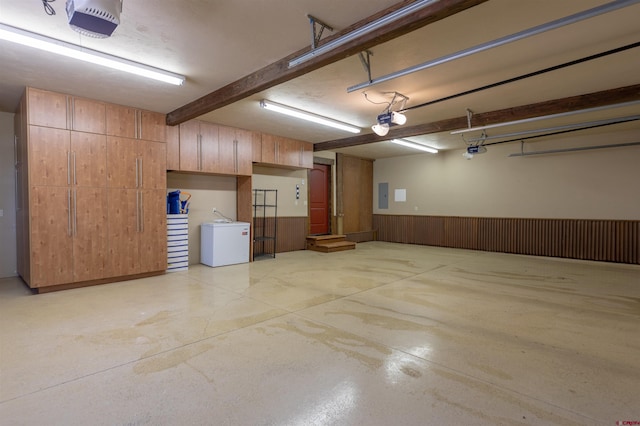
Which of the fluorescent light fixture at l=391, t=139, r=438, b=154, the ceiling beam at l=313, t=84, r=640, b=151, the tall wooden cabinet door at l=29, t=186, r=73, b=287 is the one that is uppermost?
the fluorescent light fixture at l=391, t=139, r=438, b=154

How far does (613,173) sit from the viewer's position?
7.02 metres

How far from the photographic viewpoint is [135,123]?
518cm

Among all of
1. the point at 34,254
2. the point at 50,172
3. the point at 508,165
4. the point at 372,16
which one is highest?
the point at 372,16

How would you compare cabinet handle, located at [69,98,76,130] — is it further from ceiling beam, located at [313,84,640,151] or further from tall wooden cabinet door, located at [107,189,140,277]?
ceiling beam, located at [313,84,640,151]

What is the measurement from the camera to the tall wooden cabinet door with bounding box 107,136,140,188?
4.93 metres

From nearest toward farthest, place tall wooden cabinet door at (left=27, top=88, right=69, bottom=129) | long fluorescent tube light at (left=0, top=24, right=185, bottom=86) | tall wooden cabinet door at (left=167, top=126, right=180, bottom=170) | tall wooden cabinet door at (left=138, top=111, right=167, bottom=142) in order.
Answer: long fluorescent tube light at (left=0, top=24, right=185, bottom=86), tall wooden cabinet door at (left=27, top=88, right=69, bottom=129), tall wooden cabinet door at (left=138, top=111, right=167, bottom=142), tall wooden cabinet door at (left=167, top=126, right=180, bottom=170)

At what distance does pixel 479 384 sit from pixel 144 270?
16.7 feet

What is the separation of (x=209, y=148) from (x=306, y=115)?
6.83 ft

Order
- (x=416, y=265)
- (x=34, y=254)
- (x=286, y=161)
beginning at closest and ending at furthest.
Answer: (x=34, y=254) < (x=416, y=265) < (x=286, y=161)

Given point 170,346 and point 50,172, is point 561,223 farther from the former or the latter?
point 50,172

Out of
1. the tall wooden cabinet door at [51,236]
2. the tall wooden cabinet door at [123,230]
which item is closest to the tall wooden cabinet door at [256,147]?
the tall wooden cabinet door at [123,230]

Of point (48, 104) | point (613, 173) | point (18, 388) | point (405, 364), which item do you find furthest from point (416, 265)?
point (48, 104)

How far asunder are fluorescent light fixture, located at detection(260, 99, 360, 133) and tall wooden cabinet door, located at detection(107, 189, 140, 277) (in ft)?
8.48

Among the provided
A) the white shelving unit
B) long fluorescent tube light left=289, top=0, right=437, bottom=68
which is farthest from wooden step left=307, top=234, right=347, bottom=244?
long fluorescent tube light left=289, top=0, right=437, bottom=68
